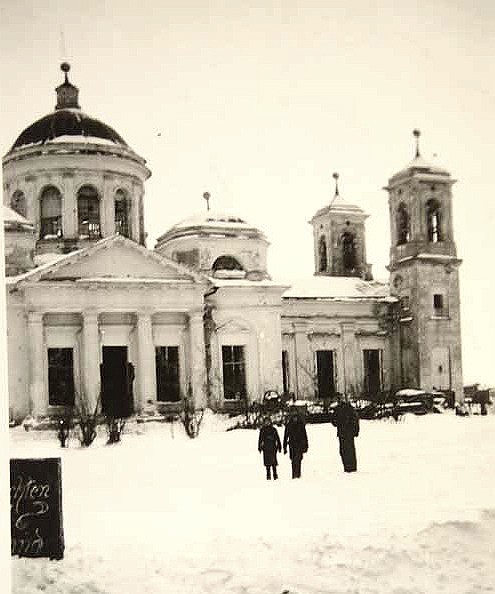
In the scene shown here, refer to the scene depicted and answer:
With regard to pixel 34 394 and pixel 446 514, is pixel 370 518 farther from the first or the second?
pixel 34 394

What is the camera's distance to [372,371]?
8.72 metres

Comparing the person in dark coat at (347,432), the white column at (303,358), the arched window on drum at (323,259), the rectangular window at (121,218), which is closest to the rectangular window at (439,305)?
the person in dark coat at (347,432)

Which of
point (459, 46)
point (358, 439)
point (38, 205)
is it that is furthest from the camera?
point (38, 205)

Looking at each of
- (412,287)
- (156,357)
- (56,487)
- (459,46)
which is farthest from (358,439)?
(156,357)

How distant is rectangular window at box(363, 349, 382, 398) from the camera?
6.71m

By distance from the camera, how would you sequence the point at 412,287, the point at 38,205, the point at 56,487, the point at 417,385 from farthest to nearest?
the point at 38,205, the point at 412,287, the point at 417,385, the point at 56,487

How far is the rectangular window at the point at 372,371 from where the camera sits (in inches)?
264

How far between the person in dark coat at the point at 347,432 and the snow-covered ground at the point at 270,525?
0.05 meters

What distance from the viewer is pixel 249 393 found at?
896cm

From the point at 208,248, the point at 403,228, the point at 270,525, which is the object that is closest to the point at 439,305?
the point at 403,228

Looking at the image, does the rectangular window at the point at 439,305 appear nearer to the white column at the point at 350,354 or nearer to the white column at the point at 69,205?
the white column at the point at 350,354

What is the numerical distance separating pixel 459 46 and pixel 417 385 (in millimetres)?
3757

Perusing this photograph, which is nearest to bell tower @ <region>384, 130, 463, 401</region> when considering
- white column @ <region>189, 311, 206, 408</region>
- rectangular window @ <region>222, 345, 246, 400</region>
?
white column @ <region>189, 311, 206, 408</region>

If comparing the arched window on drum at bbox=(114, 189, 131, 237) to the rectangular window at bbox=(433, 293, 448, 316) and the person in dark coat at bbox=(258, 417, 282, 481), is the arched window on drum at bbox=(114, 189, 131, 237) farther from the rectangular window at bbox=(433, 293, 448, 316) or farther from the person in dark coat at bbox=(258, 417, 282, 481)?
the person in dark coat at bbox=(258, 417, 282, 481)
